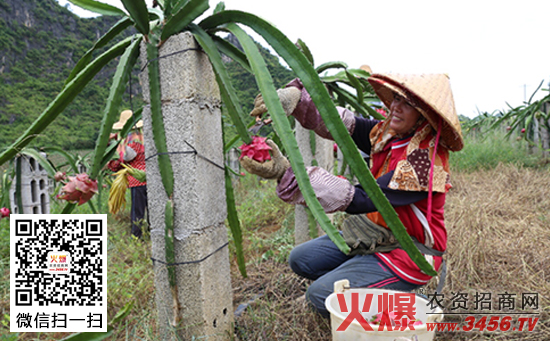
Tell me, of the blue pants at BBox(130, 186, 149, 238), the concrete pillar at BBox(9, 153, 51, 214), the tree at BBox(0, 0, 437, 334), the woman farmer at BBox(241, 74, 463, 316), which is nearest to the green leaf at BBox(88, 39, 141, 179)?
the tree at BBox(0, 0, 437, 334)

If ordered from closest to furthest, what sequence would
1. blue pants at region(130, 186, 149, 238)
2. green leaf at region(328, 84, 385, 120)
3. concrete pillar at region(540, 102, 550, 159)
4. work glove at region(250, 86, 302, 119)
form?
work glove at region(250, 86, 302, 119), green leaf at region(328, 84, 385, 120), blue pants at region(130, 186, 149, 238), concrete pillar at region(540, 102, 550, 159)

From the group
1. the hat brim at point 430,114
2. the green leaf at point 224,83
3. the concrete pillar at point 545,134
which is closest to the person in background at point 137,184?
the green leaf at point 224,83

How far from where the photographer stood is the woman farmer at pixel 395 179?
1190 millimetres

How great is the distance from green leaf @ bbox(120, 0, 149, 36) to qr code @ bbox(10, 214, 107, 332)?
638 mm

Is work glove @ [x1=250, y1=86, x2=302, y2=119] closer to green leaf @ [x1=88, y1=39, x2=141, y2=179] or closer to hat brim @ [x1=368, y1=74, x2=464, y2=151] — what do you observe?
hat brim @ [x1=368, y1=74, x2=464, y2=151]

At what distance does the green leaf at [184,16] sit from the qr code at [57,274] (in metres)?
0.66

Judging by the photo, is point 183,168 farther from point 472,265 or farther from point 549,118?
point 549,118

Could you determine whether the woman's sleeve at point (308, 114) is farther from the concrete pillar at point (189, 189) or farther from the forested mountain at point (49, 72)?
the forested mountain at point (49, 72)

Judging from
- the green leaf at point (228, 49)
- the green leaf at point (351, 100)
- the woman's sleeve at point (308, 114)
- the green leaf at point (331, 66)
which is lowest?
the woman's sleeve at point (308, 114)

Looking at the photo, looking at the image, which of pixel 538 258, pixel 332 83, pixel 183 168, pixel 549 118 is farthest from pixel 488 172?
pixel 183 168

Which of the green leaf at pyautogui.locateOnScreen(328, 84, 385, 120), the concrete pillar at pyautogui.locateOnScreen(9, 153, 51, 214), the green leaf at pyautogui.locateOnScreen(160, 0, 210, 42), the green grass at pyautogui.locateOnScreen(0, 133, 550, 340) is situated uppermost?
the green leaf at pyautogui.locateOnScreen(160, 0, 210, 42)

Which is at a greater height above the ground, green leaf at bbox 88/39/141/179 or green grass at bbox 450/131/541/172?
green leaf at bbox 88/39/141/179

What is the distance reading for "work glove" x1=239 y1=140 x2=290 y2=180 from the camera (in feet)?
3.55

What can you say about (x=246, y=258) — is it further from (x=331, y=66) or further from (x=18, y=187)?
(x=18, y=187)
